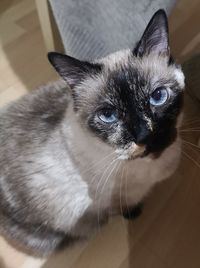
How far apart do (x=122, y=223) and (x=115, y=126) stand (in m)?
0.58

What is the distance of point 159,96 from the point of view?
824mm

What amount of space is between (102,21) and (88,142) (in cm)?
44

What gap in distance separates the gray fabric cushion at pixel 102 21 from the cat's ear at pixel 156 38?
0.30 m

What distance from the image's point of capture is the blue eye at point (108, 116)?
0.83 m

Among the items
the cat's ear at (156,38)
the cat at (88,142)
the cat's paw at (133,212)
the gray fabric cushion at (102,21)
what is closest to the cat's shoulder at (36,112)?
the cat at (88,142)

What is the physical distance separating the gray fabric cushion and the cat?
18cm

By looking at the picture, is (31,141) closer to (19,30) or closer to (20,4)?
(19,30)

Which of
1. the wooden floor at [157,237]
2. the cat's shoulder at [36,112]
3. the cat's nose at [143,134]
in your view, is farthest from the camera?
the wooden floor at [157,237]

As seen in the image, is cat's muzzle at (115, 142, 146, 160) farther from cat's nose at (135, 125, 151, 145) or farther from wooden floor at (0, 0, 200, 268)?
wooden floor at (0, 0, 200, 268)

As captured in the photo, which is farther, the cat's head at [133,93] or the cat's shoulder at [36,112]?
the cat's shoulder at [36,112]

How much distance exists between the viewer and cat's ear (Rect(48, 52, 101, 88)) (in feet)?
2.67

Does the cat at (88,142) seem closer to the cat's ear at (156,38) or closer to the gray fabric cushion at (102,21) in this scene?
the cat's ear at (156,38)

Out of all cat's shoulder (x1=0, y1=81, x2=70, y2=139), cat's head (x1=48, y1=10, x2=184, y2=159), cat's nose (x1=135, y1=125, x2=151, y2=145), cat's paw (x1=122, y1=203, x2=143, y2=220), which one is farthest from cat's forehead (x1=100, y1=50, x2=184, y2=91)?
cat's paw (x1=122, y1=203, x2=143, y2=220)

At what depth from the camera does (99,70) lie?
A: 35.0 inches
